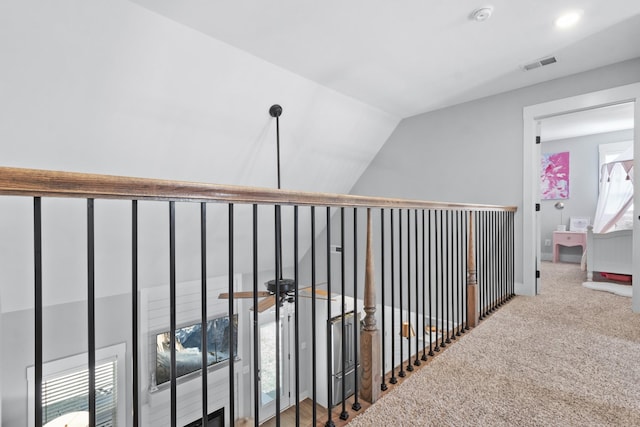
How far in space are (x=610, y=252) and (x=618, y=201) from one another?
3.14 ft

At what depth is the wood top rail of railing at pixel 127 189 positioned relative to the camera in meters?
0.65

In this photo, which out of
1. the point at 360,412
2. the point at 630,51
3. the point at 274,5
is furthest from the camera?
the point at 630,51

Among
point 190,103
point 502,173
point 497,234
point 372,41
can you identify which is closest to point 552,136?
point 502,173

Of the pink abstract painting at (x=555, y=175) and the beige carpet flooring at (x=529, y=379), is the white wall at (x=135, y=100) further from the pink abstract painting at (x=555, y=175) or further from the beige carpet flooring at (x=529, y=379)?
Result: the pink abstract painting at (x=555, y=175)

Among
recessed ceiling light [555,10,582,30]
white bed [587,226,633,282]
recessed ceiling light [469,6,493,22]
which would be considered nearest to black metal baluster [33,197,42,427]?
recessed ceiling light [469,6,493,22]

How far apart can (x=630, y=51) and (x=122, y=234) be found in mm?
4896

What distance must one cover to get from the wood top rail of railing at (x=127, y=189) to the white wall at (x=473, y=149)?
3192mm

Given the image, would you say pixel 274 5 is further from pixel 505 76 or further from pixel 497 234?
pixel 497 234

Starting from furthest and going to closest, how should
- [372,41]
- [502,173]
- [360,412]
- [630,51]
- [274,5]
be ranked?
[502,173]
[630,51]
[372,41]
[274,5]
[360,412]

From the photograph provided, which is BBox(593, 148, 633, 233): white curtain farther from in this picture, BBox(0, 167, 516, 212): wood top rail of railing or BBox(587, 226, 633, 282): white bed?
BBox(0, 167, 516, 212): wood top rail of railing

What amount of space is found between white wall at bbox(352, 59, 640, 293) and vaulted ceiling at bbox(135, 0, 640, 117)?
0.17 metres

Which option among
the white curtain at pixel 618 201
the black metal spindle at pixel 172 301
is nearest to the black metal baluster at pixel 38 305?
the black metal spindle at pixel 172 301

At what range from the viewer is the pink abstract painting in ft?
20.4

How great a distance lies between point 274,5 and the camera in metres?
2.09
